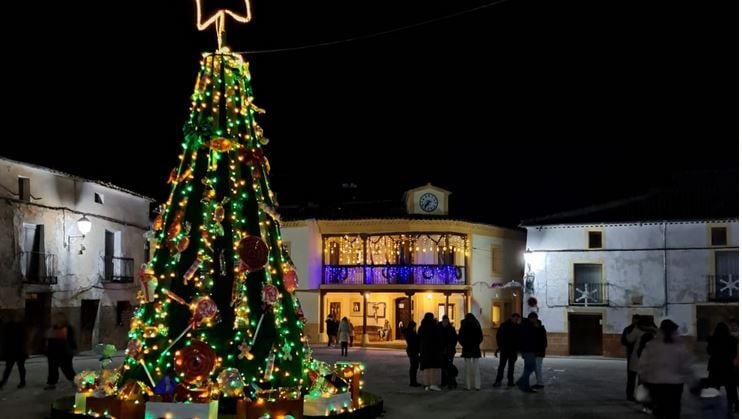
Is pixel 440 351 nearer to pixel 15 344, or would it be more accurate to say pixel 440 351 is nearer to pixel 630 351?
pixel 630 351

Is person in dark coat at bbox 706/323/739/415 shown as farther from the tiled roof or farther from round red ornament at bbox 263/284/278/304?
the tiled roof

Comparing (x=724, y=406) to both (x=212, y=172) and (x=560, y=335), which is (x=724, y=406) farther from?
(x=560, y=335)

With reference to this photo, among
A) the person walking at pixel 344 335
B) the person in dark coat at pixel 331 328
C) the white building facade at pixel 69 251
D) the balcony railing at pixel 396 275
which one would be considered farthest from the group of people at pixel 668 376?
the balcony railing at pixel 396 275

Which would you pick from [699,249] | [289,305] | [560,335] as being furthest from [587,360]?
[289,305]

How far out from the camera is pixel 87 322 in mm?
30297

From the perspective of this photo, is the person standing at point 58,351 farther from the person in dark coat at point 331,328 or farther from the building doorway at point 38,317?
the person in dark coat at point 331,328

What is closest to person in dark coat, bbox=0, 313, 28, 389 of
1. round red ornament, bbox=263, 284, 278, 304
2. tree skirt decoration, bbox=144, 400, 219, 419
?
tree skirt decoration, bbox=144, 400, 219, 419

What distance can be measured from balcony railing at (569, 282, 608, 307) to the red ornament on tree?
80.5ft

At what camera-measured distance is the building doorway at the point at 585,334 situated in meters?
34.4

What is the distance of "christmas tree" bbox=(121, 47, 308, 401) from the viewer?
37.6ft

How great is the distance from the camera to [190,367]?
11055 mm

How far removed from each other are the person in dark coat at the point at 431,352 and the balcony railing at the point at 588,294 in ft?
61.7

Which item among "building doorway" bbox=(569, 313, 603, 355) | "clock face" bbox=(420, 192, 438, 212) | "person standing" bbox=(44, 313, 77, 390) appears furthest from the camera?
Answer: "clock face" bbox=(420, 192, 438, 212)

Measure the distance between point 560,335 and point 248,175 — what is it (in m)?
24.5
